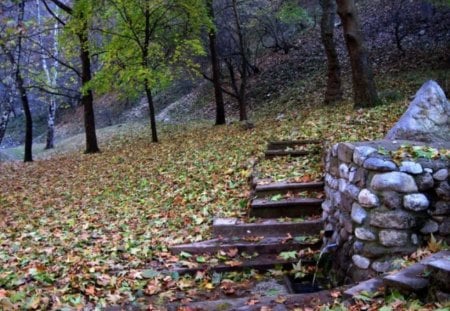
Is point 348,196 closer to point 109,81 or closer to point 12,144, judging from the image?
point 109,81

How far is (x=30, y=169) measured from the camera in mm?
13164

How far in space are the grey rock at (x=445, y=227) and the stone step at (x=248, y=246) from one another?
59.8 inches

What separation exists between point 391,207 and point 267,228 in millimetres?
1886

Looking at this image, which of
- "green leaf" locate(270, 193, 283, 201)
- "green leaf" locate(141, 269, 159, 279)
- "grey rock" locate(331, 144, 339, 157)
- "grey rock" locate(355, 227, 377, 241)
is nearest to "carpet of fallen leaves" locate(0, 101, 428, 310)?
"green leaf" locate(141, 269, 159, 279)

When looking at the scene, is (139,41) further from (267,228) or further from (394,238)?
(394,238)

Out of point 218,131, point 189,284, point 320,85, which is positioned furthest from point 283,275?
point 320,85

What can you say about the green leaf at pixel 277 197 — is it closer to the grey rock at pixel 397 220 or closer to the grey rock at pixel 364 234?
the grey rock at pixel 364 234

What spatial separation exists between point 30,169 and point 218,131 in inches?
207

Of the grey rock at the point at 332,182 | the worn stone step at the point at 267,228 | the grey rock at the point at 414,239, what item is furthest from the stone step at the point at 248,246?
the grey rock at the point at 414,239

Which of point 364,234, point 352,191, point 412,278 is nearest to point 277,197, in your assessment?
point 352,191

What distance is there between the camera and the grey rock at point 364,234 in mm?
4145

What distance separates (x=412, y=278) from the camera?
3207 mm

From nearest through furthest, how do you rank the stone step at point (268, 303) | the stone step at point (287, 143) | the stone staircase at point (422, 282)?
1. the stone staircase at point (422, 282)
2. the stone step at point (268, 303)
3. the stone step at point (287, 143)

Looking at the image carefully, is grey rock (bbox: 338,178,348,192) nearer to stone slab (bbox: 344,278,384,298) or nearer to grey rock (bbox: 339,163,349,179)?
grey rock (bbox: 339,163,349,179)
